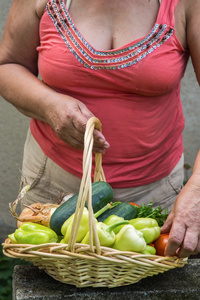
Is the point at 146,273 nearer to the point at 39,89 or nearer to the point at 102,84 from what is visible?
the point at 102,84

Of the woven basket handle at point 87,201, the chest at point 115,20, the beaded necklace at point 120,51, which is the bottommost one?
the woven basket handle at point 87,201

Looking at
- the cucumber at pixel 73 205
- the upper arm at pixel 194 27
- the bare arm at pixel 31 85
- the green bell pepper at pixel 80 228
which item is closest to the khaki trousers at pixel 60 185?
the bare arm at pixel 31 85

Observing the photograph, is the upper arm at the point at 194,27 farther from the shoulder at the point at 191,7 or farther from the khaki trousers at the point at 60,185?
the khaki trousers at the point at 60,185

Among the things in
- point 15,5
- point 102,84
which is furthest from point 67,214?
point 15,5

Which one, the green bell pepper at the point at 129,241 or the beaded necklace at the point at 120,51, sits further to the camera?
the beaded necklace at the point at 120,51

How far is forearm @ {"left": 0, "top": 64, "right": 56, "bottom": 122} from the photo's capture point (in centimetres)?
200

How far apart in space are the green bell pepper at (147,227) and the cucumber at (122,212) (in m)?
0.04

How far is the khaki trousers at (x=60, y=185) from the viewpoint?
213 cm

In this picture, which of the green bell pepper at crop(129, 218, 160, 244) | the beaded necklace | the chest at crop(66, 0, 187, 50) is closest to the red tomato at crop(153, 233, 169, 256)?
the green bell pepper at crop(129, 218, 160, 244)

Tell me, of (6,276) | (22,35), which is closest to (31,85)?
(22,35)

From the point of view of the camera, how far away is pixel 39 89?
79.9 inches

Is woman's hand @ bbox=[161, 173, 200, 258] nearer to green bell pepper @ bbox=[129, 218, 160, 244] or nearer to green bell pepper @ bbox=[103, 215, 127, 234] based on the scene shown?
green bell pepper @ bbox=[129, 218, 160, 244]

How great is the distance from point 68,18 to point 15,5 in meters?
0.34

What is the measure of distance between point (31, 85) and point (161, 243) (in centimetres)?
93
